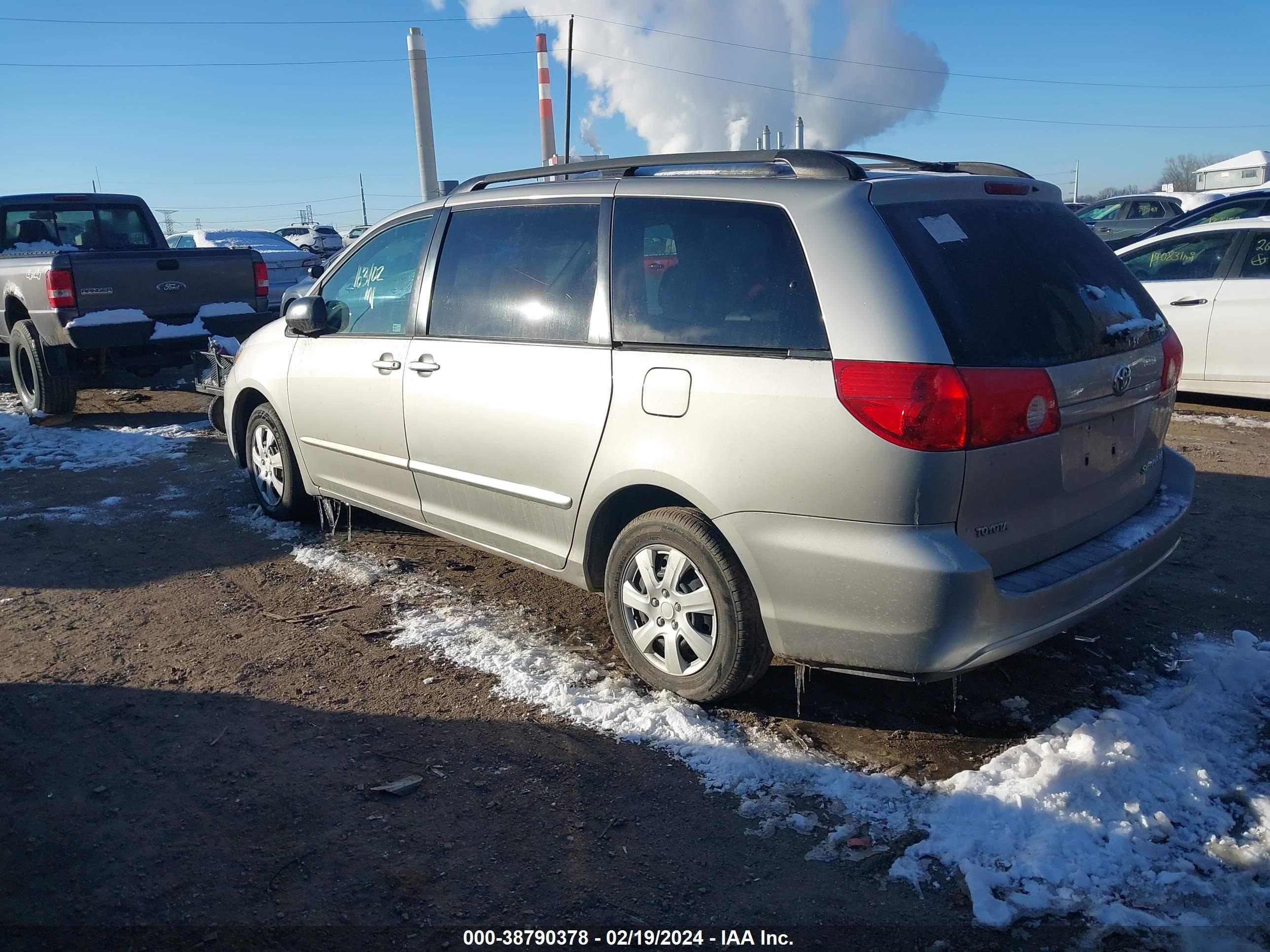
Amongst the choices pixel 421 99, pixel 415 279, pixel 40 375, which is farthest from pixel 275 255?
pixel 415 279

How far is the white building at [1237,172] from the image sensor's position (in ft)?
154

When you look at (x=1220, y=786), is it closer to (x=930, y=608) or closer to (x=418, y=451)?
(x=930, y=608)

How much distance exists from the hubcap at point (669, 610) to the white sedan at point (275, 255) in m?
12.2

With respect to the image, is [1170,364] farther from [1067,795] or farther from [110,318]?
[110,318]

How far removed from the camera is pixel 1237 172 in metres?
48.7

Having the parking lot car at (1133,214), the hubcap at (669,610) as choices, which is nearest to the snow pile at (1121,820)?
the hubcap at (669,610)

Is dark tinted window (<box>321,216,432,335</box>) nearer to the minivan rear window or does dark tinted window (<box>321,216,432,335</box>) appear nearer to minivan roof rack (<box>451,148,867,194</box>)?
minivan roof rack (<box>451,148,867,194</box>)

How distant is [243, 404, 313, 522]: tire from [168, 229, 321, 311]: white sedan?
8976mm

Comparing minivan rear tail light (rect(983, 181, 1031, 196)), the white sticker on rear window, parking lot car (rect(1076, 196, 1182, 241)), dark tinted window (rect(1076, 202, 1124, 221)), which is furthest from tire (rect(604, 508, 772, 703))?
dark tinted window (rect(1076, 202, 1124, 221))

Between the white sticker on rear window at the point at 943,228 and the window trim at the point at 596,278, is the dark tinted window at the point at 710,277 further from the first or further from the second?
the white sticker on rear window at the point at 943,228

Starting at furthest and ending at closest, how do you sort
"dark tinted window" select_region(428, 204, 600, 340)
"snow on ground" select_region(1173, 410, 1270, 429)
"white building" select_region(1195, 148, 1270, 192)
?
"white building" select_region(1195, 148, 1270, 192) < "snow on ground" select_region(1173, 410, 1270, 429) < "dark tinted window" select_region(428, 204, 600, 340)

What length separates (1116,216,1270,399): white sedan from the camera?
25.3 ft

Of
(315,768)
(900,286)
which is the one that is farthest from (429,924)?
(900,286)

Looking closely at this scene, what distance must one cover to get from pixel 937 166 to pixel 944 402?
4.89ft
